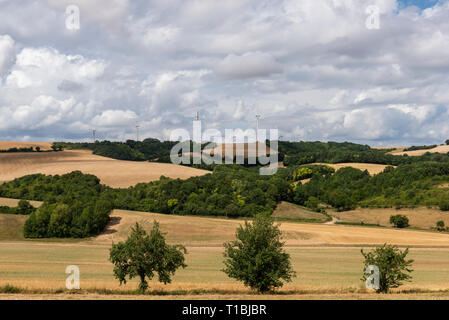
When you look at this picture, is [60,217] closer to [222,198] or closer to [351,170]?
[222,198]

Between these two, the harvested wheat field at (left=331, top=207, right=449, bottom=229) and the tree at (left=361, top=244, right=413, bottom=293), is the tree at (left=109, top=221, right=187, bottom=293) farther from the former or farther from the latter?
the harvested wheat field at (left=331, top=207, right=449, bottom=229)

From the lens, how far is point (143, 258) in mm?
34594

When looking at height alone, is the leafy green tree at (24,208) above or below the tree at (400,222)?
above

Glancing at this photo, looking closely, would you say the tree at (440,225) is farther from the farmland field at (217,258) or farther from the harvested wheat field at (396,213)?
the farmland field at (217,258)

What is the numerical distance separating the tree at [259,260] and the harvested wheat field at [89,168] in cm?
11271

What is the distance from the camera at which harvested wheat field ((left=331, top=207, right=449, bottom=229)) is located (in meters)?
108

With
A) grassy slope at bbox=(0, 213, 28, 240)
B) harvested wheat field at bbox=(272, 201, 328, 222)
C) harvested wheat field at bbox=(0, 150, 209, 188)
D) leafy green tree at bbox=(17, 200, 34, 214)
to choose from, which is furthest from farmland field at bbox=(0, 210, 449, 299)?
harvested wheat field at bbox=(0, 150, 209, 188)

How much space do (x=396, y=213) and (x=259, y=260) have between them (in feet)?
304

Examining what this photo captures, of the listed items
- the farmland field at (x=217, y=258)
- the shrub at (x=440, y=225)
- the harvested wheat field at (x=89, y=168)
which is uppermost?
the harvested wheat field at (x=89, y=168)

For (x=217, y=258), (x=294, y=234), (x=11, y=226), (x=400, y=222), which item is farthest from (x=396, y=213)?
(x=11, y=226)

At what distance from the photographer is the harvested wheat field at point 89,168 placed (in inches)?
5950

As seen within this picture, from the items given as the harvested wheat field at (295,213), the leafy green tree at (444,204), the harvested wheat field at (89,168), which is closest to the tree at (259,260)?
the harvested wheat field at (295,213)

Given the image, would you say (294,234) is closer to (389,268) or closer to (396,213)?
(396,213)

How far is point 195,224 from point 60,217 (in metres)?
27.8
